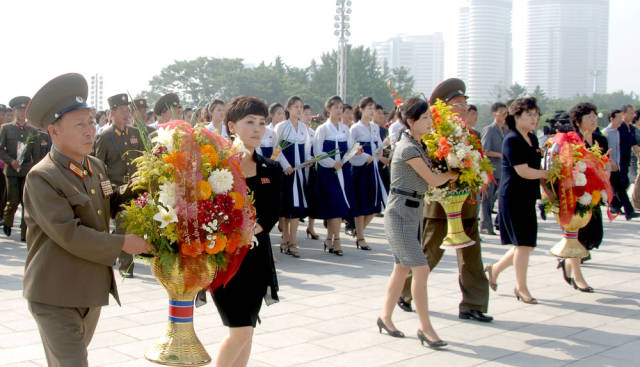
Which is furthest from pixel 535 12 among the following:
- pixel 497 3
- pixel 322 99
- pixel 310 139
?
pixel 310 139

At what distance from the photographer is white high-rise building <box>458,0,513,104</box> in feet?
397

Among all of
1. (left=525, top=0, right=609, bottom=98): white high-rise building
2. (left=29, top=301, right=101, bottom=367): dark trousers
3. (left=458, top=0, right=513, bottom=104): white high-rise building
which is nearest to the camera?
(left=29, top=301, right=101, bottom=367): dark trousers

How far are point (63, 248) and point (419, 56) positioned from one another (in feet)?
379

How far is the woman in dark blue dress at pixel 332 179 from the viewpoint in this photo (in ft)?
31.1

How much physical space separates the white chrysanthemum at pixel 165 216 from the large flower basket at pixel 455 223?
314 centimetres

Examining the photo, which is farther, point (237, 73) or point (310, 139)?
point (237, 73)

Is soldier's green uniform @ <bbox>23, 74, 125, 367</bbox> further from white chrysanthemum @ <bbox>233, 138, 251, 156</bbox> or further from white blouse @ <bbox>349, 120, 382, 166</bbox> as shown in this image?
white blouse @ <bbox>349, 120, 382, 166</bbox>

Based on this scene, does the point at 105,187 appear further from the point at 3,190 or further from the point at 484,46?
the point at 484,46

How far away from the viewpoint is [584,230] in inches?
304

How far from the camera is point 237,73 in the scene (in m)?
66.2

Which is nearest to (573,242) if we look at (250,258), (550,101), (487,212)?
(487,212)

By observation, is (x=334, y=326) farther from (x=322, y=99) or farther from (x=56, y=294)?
(x=322, y=99)

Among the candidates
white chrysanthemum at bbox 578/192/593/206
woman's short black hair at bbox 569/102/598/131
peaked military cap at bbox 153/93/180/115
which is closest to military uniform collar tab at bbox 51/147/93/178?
peaked military cap at bbox 153/93/180/115

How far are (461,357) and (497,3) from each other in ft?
411
